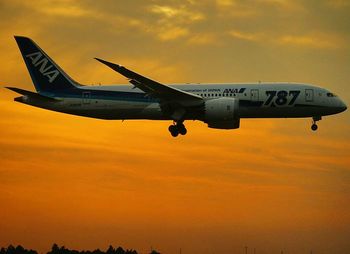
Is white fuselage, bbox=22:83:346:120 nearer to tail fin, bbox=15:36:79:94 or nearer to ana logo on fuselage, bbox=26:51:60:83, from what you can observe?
tail fin, bbox=15:36:79:94

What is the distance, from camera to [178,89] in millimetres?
65750

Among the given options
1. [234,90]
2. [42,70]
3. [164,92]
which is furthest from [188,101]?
[42,70]

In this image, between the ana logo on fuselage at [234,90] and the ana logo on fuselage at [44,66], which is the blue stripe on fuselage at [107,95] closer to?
the ana logo on fuselage at [44,66]

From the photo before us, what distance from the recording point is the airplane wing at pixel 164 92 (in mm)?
63250

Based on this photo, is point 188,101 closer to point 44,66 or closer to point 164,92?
point 164,92

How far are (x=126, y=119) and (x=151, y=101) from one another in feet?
8.30

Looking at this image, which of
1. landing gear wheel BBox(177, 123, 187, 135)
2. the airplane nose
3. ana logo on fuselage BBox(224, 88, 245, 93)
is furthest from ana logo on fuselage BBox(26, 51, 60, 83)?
the airplane nose

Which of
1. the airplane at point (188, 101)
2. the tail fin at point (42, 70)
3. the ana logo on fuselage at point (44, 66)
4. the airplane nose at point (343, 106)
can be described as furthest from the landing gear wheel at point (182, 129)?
the ana logo on fuselage at point (44, 66)

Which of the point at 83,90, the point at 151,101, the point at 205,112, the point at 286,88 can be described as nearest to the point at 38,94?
the point at 83,90

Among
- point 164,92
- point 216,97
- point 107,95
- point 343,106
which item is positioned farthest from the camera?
point 107,95

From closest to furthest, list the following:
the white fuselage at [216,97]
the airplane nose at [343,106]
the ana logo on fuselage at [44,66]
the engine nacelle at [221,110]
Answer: the engine nacelle at [221,110], the white fuselage at [216,97], the airplane nose at [343,106], the ana logo on fuselage at [44,66]

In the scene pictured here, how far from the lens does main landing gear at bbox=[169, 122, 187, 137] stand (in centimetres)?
6562

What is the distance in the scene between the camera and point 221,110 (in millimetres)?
62719

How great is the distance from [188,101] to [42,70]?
14846 mm
